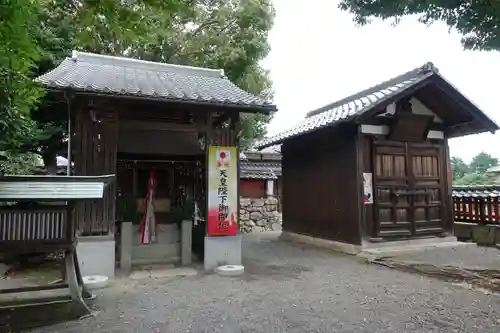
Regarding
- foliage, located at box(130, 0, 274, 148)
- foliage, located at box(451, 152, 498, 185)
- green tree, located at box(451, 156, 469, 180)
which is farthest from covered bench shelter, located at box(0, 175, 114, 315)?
green tree, located at box(451, 156, 469, 180)

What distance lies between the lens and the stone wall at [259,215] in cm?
1625

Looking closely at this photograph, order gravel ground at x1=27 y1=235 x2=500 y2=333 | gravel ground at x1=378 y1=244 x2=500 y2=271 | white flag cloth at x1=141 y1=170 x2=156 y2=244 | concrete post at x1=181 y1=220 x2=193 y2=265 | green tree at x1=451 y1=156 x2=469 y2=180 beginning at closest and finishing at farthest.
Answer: gravel ground at x1=27 y1=235 x2=500 y2=333, gravel ground at x1=378 y1=244 x2=500 y2=271, white flag cloth at x1=141 y1=170 x2=156 y2=244, concrete post at x1=181 y1=220 x2=193 y2=265, green tree at x1=451 y1=156 x2=469 y2=180

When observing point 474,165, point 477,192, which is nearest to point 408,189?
point 477,192

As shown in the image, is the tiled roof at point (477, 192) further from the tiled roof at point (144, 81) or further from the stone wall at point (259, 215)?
the tiled roof at point (144, 81)

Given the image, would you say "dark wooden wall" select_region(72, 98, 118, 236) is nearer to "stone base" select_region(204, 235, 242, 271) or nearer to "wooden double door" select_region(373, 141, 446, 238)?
"stone base" select_region(204, 235, 242, 271)

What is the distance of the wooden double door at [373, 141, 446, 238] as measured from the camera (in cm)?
968

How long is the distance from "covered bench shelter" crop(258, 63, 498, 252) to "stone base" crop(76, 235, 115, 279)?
571 cm

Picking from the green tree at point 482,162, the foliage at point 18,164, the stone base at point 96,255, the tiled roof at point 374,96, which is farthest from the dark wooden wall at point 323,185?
the green tree at point 482,162

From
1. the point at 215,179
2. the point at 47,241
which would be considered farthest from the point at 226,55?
the point at 47,241

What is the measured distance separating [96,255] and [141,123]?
8.68 ft

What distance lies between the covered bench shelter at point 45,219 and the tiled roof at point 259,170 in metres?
11.3

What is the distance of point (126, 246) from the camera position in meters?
7.77

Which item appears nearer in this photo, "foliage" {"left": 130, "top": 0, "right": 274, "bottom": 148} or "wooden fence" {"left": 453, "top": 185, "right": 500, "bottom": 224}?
"wooden fence" {"left": 453, "top": 185, "right": 500, "bottom": 224}

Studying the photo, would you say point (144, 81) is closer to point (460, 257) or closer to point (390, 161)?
point (390, 161)
